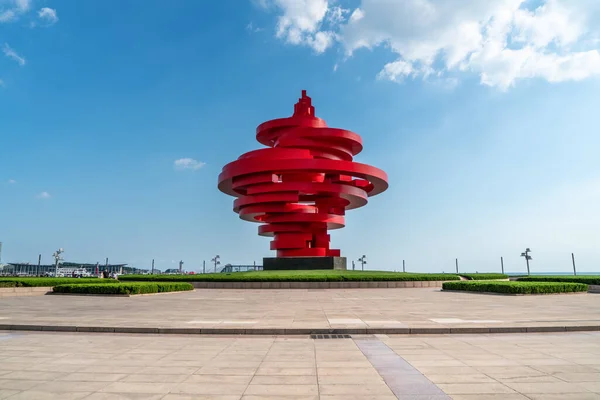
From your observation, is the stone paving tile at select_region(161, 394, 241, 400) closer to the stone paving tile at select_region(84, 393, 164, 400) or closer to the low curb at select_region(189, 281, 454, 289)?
the stone paving tile at select_region(84, 393, 164, 400)

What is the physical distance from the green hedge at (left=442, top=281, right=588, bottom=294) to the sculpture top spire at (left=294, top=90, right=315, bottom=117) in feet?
85.4

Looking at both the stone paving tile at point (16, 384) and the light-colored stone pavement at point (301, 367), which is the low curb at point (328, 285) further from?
the stone paving tile at point (16, 384)

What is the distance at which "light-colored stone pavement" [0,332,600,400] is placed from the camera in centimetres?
556

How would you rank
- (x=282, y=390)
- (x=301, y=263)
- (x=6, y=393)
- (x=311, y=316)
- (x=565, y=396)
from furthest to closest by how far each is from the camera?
(x=301, y=263)
(x=311, y=316)
(x=282, y=390)
(x=6, y=393)
(x=565, y=396)

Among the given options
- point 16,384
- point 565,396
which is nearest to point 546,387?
point 565,396

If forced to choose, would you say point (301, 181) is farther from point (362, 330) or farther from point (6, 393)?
point (6, 393)

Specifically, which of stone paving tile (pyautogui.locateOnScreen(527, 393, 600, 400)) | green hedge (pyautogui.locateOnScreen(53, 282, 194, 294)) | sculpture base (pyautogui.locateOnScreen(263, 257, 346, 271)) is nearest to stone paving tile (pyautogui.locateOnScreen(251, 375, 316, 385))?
stone paving tile (pyautogui.locateOnScreen(527, 393, 600, 400))

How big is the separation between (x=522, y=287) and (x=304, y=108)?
1195 inches

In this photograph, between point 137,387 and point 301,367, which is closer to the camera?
point 137,387

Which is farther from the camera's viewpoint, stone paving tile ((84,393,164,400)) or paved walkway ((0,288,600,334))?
paved walkway ((0,288,600,334))

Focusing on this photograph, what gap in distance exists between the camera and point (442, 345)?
8.95m

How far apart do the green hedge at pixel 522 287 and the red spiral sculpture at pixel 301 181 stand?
17.7m

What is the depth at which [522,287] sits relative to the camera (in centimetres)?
2108

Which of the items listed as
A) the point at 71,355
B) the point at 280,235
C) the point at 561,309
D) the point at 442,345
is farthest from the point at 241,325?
the point at 280,235
